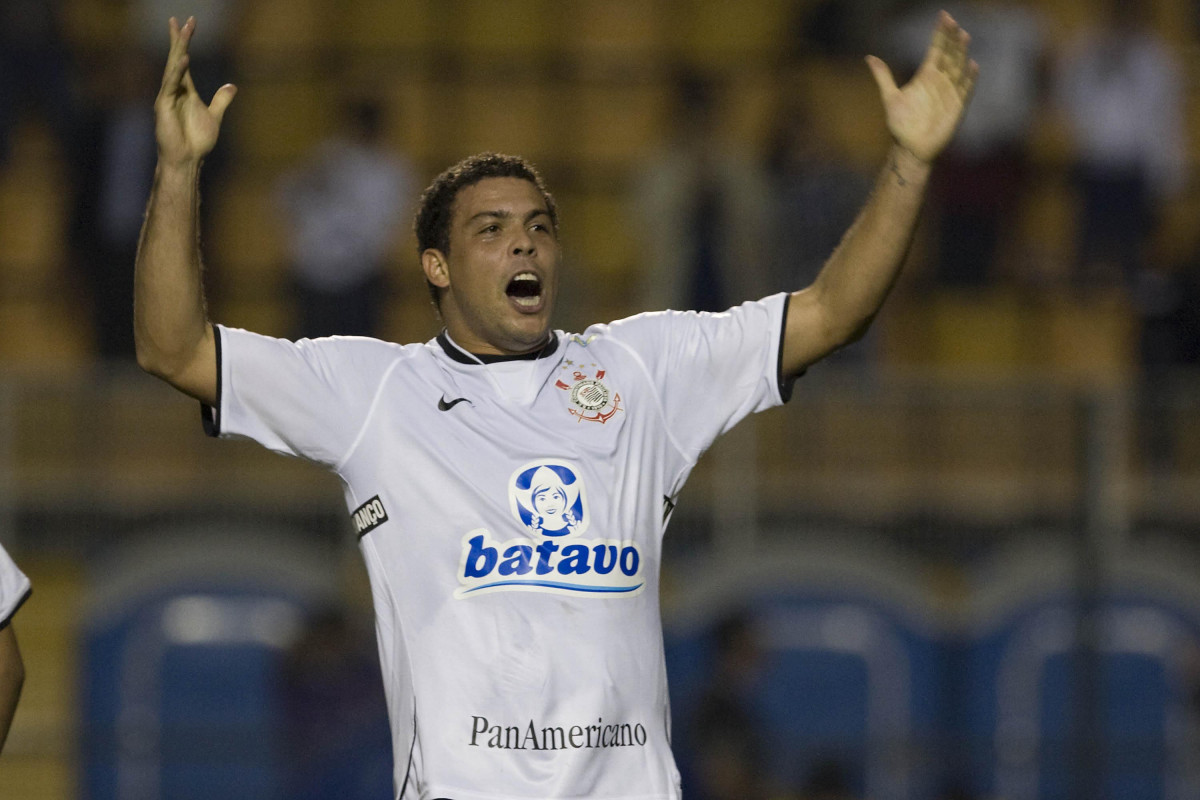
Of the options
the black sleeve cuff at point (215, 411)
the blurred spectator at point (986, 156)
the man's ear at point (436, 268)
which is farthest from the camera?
the blurred spectator at point (986, 156)

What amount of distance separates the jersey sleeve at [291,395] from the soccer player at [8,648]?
62 centimetres

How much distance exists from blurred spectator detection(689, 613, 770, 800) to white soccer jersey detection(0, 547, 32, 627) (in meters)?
4.04

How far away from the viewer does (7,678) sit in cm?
429

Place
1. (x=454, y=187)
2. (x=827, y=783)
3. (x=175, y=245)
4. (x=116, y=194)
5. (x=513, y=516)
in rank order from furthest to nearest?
(x=116, y=194), (x=827, y=783), (x=454, y=187), (x=513, y=516), (x=175, y=245)

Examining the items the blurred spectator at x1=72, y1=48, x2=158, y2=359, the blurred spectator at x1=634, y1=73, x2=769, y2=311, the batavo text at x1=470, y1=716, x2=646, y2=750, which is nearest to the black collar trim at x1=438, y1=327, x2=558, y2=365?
the batavo text at x1=470, y1=716, x2=646, y2=750

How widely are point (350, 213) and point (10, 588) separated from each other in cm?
623

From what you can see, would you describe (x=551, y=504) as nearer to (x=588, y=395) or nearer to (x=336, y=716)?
(x=588, y=395)

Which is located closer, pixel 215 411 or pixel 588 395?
pixel 215 411

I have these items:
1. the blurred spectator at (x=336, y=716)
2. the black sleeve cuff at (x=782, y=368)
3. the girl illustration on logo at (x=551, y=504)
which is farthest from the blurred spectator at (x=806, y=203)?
the girl illustration on logo at (x=551, y=504)

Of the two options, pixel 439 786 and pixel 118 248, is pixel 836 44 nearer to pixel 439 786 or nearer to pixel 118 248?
pixel 118 248

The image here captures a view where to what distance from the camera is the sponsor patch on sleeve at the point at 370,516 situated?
418cm

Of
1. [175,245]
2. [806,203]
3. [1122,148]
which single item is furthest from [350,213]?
[175,245]

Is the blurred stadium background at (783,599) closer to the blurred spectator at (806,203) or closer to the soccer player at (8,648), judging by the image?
the blurred spectator at (806,203)

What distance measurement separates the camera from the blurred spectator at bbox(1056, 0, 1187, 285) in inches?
429
